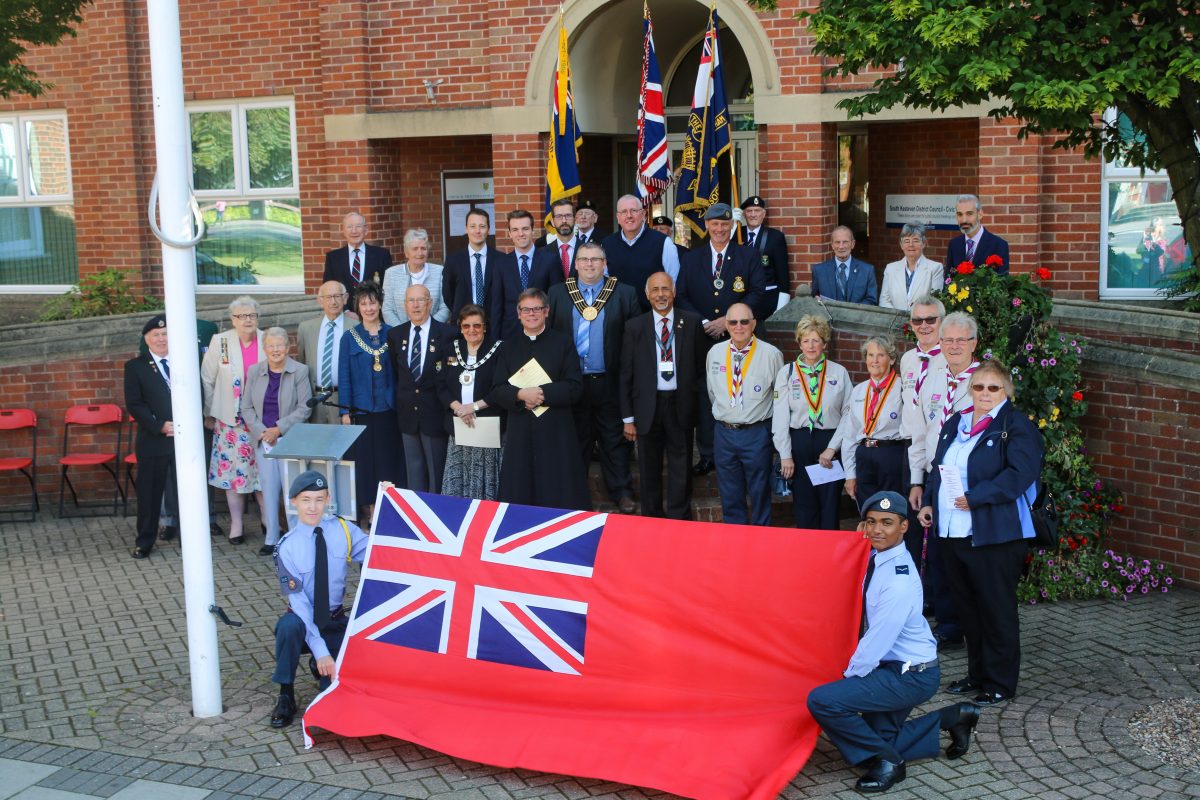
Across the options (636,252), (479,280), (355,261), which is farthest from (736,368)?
(355,261)

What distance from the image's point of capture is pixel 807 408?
9.73 metres

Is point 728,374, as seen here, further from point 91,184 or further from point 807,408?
point 91,184

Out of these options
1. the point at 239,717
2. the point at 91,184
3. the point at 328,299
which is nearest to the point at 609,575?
the point at 239,717

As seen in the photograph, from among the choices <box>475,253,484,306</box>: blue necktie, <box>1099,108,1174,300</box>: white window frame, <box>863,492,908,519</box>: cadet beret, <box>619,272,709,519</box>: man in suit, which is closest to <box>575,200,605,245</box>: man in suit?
<box>475,253,484,306</box>: blue necktie

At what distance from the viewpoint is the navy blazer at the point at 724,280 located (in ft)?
35.3

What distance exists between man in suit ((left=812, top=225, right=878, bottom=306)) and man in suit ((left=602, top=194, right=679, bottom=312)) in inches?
60.3

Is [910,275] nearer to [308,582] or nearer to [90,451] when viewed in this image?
[308,582]

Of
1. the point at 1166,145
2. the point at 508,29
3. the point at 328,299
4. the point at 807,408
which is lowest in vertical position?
the point at 807,408

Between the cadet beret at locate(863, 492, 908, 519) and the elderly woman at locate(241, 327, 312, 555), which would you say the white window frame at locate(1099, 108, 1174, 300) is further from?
the elderly woman at locate(241, 327, 312, 555)

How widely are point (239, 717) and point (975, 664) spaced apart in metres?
4.24

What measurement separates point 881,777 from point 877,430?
2999mm

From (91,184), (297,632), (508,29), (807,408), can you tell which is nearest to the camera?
(297,632)

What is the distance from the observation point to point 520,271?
37.2 ft

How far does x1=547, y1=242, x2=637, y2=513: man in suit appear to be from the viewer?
35.1 ft
